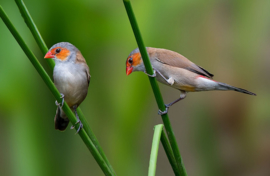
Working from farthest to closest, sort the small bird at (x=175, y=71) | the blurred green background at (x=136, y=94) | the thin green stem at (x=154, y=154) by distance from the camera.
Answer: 1. the blurred green background at (x=136, y=94)
2. the small bird at (x=175, y=71)
3. the thin green stem at (x=154, y=154)

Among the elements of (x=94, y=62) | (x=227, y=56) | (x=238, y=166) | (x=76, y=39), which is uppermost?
(x=76, y=39)

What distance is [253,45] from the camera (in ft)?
9.64

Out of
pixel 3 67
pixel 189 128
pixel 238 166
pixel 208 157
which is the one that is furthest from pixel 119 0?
pixel 238 166

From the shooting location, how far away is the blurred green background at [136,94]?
2551mm

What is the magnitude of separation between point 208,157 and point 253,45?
0.98m

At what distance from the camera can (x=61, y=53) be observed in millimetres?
1989

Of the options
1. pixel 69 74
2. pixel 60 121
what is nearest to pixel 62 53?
pixel 69 74

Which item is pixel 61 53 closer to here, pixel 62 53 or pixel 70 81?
pixel 62 53

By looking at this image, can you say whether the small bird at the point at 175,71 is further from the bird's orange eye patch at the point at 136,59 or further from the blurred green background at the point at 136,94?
the blurred green background at the point at 136,94

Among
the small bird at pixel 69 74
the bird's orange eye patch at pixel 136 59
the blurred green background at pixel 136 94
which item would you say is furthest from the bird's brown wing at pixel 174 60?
the blurred green background at pixel 136 94

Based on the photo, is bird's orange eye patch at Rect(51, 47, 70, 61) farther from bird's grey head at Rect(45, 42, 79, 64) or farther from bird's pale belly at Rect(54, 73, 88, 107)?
bird's pale belly at Rect(54, 73, 88, 107)

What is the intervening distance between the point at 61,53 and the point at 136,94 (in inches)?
28.7

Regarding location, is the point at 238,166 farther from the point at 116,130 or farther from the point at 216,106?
the point at 116,130

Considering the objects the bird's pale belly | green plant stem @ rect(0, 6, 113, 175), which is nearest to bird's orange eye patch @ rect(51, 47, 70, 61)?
the bird's pale belly
